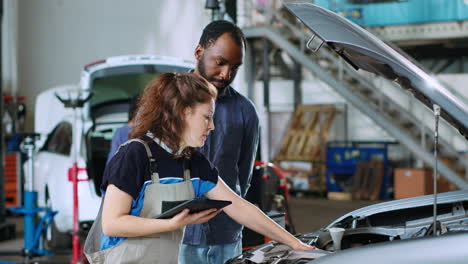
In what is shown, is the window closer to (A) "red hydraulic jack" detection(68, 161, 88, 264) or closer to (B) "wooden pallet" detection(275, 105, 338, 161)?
(A) "red hydraulic jack" detection(68, 161, 88, 264)

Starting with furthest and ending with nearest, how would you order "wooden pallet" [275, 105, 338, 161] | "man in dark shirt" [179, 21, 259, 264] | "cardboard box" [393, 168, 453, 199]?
"wooden pallet" [275, 105, 338, 161]
"cardboard box" [393, 168, 453, 199]
"man in dark shirt" [179, 21, 259, 264]

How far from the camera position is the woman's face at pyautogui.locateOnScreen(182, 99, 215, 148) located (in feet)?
6.05

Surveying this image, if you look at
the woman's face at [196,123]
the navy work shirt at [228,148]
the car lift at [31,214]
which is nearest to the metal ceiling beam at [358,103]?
the car lift at [31,214]

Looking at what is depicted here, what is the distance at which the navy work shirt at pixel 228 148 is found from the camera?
93.0 inches

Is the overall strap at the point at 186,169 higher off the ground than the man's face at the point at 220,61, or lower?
lower

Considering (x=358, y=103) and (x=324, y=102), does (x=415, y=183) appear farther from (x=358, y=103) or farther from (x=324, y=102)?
(x=324, y=102)

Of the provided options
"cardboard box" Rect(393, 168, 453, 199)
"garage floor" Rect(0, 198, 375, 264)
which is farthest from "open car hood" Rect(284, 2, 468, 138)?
"cardboard box" Rect(393, 168, 453, 199)

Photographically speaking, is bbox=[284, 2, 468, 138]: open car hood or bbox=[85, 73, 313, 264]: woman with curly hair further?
bbox=[284, 2, 468, 138]: open car hood

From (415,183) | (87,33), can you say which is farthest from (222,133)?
(87,33)

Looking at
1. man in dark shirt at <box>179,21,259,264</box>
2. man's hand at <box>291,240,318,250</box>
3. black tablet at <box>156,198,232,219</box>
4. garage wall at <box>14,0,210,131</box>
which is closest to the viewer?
black tablet at <box>156,198,232,219</box>

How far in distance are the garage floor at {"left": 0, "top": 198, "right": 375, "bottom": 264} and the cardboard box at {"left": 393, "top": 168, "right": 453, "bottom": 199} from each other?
567mm

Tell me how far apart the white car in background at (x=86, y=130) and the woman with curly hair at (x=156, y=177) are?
11.8 feet

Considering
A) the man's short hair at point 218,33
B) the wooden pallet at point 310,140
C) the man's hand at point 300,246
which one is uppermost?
the man's short hair at point 218,33

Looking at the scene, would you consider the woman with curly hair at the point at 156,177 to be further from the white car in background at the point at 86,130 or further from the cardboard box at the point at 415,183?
the cardboard box at the point at 415,183
